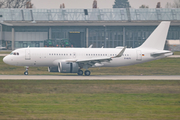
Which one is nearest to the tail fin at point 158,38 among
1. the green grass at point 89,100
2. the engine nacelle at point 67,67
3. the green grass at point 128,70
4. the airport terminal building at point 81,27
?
the green grass at point 128,70

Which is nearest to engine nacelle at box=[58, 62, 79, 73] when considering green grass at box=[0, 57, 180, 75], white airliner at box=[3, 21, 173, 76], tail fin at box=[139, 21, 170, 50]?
white airliner at box=[3, 21, 173, 76]

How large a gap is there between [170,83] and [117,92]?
26.8 ft

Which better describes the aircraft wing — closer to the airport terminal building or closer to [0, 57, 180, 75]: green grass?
[0, 57, 180, 75]: green grass

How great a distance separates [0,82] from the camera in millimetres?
33062

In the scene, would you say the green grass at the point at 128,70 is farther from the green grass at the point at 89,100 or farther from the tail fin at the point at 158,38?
the green grass at the point at 89,100

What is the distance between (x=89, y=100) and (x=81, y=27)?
77.3 m

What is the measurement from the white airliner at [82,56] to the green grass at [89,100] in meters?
6.93

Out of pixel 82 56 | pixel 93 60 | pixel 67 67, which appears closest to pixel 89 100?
pixel 67 67

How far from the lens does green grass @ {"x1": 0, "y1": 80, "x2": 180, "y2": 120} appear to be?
66.3 ft

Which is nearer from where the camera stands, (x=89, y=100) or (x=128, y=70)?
(x=89, y=100)

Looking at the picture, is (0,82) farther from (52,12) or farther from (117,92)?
(52,12)

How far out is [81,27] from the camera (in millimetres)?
100938

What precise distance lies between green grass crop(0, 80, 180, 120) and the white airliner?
693 centimetres

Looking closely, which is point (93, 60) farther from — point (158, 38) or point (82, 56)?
point (158, 38)
